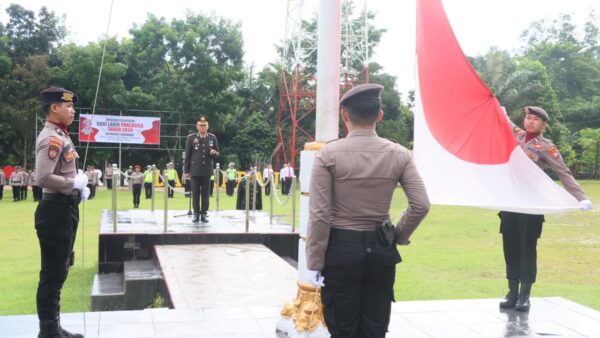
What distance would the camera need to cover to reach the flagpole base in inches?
162

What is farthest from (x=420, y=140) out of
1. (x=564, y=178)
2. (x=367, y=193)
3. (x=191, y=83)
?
(x=191, y=83)

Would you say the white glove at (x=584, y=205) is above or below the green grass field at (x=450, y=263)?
above

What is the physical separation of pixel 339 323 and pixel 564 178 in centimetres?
281

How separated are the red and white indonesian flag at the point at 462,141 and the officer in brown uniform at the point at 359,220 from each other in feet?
5.96

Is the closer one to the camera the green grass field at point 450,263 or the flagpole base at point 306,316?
the flagpole base at point 306,316

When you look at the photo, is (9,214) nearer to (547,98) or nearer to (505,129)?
(505,129)

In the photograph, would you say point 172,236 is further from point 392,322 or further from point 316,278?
point 316,278

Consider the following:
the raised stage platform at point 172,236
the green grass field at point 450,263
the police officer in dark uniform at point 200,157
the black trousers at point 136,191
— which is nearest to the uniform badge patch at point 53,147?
the green grass field at point 450,263

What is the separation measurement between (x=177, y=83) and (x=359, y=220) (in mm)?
33315

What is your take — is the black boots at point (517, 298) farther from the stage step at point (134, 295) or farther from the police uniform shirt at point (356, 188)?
the stage step at point (134, 295)

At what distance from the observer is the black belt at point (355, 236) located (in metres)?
3.03

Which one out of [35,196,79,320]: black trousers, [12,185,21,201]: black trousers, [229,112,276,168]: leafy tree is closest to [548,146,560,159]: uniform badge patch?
[35,196,79,320]: black trousers

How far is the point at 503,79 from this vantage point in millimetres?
38156

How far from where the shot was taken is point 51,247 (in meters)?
4.11
